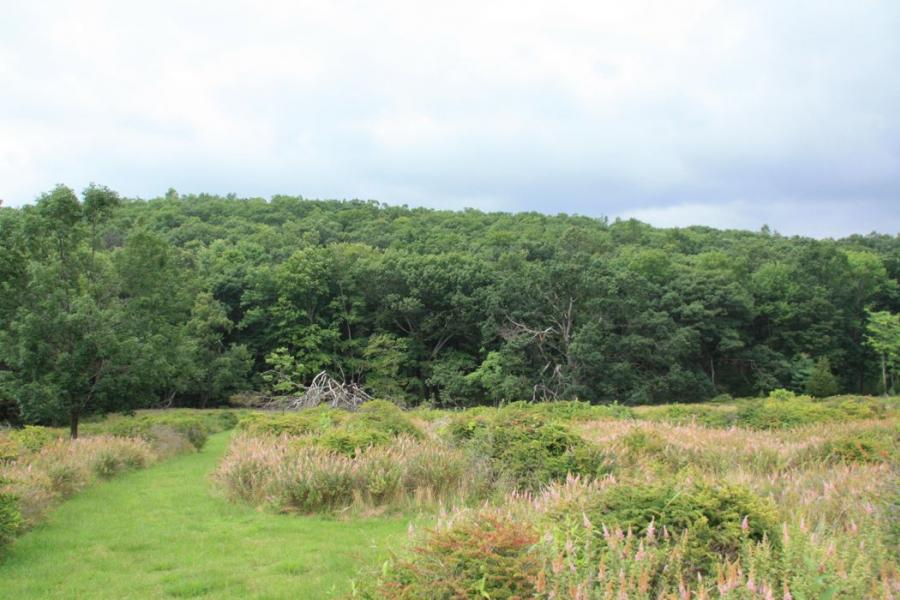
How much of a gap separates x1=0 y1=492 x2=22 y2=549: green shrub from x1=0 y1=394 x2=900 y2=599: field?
259 millimetres

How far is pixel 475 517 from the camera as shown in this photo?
5438 millimetres

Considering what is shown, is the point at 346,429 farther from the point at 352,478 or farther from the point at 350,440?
the point at 352,478

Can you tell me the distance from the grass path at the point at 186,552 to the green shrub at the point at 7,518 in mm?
244

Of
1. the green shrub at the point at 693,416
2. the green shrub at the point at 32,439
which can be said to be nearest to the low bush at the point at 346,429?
the green shrub at the point at 32,439

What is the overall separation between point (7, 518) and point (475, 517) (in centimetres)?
550

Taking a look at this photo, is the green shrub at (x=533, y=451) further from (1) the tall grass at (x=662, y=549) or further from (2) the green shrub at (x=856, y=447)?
(2) the green shrub at (x=856, y=447)

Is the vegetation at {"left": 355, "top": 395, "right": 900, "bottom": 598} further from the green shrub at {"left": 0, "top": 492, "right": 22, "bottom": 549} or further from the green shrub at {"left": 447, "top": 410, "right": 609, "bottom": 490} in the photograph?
the green shrub at {"left": 0, "top": 492, "right": 22, "bottom": 549}

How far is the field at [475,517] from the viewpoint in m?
4.16

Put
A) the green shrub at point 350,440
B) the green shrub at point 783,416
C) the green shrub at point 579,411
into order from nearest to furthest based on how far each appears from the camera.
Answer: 1. the green shrub at point 350,440
2. the green shrub at point 783,416
3. the green shrub at point 579,411

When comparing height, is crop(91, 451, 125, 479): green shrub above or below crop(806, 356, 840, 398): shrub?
above

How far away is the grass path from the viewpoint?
6.30 m

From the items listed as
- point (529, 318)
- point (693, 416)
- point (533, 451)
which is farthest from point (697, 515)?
point (529, 318)

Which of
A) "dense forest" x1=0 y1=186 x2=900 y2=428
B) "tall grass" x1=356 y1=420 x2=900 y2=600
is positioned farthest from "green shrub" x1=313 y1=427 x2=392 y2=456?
"dense forest" x1=0 y1=186 x2=900 y2=428

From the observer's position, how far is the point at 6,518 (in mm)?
7492
